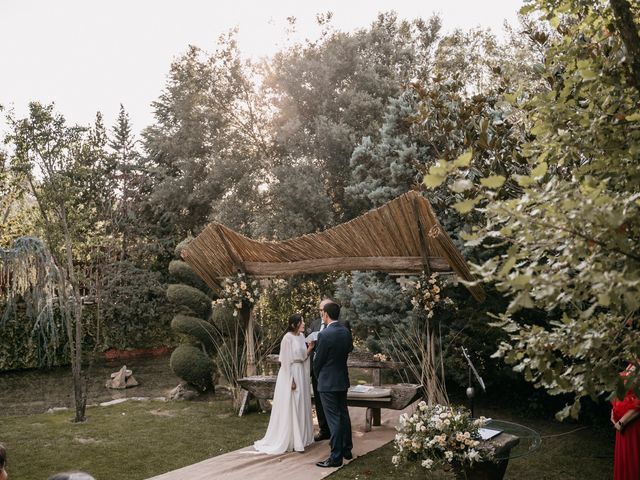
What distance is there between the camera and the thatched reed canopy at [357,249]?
6.36 metres

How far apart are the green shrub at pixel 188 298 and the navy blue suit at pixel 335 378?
19.7 feet

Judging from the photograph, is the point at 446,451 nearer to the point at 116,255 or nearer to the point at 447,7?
the point at 116,255

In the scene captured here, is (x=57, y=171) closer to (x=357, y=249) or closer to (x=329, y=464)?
(x=357, y=249)

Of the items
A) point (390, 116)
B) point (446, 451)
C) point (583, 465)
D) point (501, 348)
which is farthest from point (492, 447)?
point (390, 116)

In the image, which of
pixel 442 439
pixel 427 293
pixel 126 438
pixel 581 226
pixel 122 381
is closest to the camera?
pixel 581 226

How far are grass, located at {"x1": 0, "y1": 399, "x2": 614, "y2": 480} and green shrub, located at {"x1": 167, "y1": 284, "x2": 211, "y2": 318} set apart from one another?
2.85m

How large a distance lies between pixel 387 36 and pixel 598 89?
14.4 metres

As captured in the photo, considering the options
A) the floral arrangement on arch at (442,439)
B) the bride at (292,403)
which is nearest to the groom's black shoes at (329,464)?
the bride at (292,403)

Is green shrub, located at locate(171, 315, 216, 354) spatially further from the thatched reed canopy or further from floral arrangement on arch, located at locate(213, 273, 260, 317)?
floral arrangement on arch, located at locate(213, 273, 260, 317)

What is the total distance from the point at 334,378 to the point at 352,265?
1889 millimetres

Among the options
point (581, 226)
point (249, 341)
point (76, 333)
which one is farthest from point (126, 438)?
point (581, 226)

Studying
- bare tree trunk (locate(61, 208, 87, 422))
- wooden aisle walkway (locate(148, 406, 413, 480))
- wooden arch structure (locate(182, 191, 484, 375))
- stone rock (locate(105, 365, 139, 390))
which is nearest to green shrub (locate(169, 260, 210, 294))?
stone rock (locate(105, 365, 139, 390))

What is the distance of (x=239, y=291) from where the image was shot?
883 cm

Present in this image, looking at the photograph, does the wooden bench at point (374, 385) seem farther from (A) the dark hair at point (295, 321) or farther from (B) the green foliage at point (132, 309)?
(B) the green foliage at point (132, 309)
